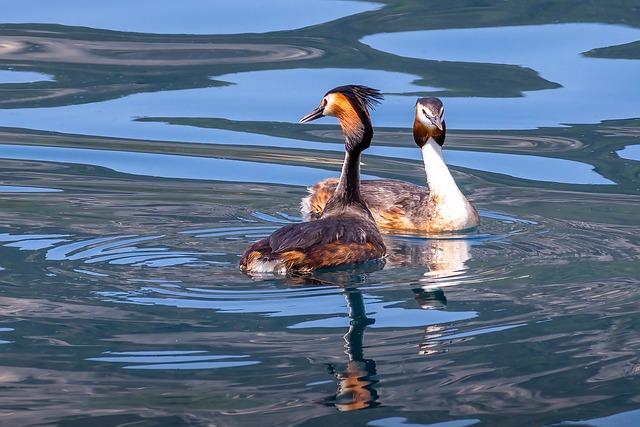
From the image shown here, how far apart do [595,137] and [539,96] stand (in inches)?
47.6

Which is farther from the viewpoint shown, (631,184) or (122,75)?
(122,75)

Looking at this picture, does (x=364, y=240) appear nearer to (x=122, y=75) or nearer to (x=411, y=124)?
(x=411, y=124)

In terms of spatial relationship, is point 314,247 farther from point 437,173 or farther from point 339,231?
point 437,173

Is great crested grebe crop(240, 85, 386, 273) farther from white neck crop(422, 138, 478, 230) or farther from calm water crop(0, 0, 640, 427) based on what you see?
white neck crop(422, 138, 478, 230)

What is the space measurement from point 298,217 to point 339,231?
55.8 inches

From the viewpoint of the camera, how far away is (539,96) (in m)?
12.9

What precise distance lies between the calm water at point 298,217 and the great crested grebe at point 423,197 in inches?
8.6

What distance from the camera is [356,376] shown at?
5.90m

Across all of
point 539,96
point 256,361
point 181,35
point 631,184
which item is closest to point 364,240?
point 256,361

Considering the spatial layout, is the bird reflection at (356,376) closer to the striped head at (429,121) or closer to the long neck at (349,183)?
the long neck at (349,183)

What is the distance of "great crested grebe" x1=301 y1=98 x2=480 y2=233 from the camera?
942 centimetres

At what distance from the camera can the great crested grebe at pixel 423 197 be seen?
9.42 m

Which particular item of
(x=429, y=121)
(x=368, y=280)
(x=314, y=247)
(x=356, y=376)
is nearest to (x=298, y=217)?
(x=429, y=121)

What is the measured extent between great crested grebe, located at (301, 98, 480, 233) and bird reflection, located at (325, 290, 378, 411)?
2785mm
